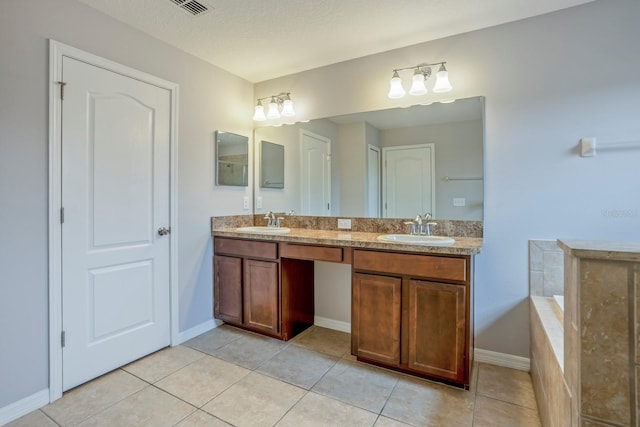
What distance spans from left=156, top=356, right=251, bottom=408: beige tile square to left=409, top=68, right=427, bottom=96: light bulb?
7.60 ft

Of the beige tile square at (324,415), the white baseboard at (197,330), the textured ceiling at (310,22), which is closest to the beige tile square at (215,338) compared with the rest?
the white baseboard at (197,330)

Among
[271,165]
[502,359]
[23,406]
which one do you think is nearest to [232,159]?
[271,165]

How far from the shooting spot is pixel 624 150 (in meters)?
1.83

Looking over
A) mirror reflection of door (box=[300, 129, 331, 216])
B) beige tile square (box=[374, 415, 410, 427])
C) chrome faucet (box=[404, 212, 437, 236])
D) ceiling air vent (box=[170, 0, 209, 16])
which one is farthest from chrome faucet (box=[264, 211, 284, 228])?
beige tile square (box=[374, 415, 410, 427])

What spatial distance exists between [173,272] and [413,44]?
2.60 metres

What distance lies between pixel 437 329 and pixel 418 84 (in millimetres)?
1694

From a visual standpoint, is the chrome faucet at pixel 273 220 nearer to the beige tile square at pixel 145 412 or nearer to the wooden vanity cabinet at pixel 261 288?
the wooden vanity cabinet at pixel 261 288

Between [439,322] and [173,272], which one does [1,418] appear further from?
[439,322]

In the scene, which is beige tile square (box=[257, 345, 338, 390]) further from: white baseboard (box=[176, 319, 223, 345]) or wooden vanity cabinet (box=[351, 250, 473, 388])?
white baseboard (box=[176, 319, 223, 345])

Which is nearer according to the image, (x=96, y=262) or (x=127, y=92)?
(x=96, y=262)

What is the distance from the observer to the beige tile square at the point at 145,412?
1.61 meters

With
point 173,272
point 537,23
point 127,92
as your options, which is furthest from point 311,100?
point 173,272

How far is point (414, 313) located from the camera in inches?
76.6

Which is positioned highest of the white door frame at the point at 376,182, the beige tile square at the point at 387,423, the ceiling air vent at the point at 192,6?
the ceiling air vent at the point at 192,6
